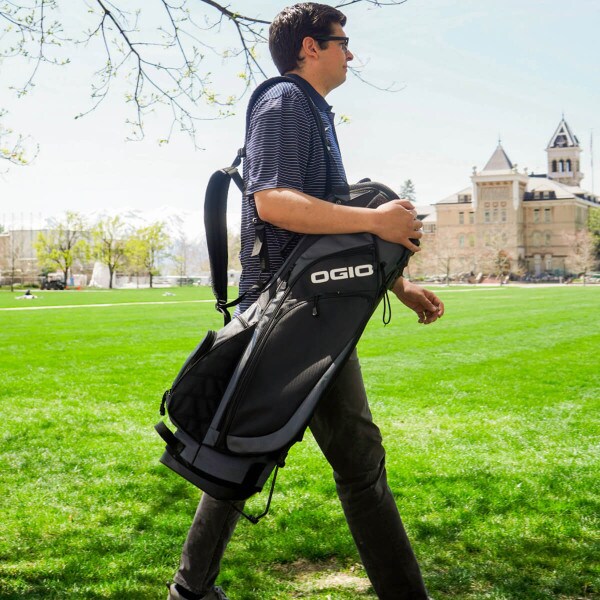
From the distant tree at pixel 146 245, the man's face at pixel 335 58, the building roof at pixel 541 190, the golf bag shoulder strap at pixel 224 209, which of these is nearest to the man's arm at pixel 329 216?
the golf bag shoulder strap at pixel 224 209

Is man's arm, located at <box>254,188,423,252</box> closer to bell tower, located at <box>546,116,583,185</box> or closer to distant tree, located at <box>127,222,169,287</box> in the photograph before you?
distant tree, located at <box>127,222,169,287</box>

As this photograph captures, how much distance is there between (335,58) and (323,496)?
8.98 ft

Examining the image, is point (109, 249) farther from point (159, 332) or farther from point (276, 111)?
point (276, 111)

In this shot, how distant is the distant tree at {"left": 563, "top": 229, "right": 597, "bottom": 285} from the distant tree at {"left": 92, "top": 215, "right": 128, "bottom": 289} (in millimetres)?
54495

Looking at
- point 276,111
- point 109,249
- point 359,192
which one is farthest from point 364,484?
point 109,249

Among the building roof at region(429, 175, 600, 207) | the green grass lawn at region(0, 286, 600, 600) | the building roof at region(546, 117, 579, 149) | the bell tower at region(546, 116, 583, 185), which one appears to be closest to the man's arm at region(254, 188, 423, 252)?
the green grass lawn at region(0, 286, 600, 600)

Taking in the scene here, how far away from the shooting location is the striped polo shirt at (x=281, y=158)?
2.28 metres

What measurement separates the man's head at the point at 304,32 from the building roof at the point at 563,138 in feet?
469

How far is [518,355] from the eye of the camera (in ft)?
41.2

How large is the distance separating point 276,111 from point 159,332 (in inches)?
627

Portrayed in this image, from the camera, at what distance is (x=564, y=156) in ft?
443

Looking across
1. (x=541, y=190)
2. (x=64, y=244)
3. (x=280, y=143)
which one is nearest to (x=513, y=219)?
(x=541, y=190)

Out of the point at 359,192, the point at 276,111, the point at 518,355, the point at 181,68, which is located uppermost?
the point at 181,68

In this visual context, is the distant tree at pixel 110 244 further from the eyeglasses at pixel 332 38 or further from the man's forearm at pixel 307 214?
the man's forearm at pixel 307 214
